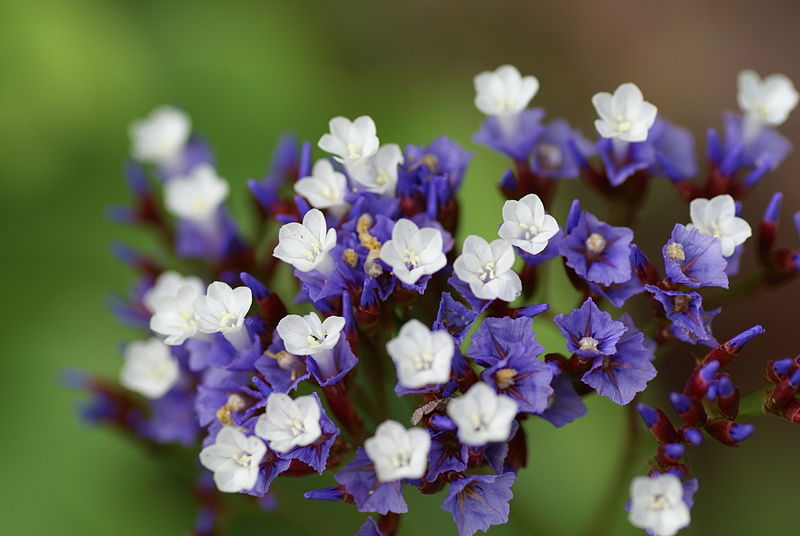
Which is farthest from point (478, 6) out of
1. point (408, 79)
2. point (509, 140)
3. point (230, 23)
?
point (509, 140)

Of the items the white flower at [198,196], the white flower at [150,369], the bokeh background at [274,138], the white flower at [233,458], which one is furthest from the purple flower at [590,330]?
the white flower at [198,196]

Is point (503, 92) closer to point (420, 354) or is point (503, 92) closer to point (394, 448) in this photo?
point (420, 354)

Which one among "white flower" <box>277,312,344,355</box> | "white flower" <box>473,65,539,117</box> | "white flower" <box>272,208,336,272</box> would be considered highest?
"white flower" <box>473,65,539,117</box>

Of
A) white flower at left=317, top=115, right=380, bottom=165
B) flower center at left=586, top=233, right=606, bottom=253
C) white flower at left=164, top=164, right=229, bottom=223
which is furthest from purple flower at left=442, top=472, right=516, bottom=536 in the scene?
white flower at left=164, top=164, right=229, bottom=223

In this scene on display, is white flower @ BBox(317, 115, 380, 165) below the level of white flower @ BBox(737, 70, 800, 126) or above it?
above

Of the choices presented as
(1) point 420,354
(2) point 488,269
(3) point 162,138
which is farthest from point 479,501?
(3) point 162,138

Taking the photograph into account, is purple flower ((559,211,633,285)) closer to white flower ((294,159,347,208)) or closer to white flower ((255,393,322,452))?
white flower ((294,159,347,208))
